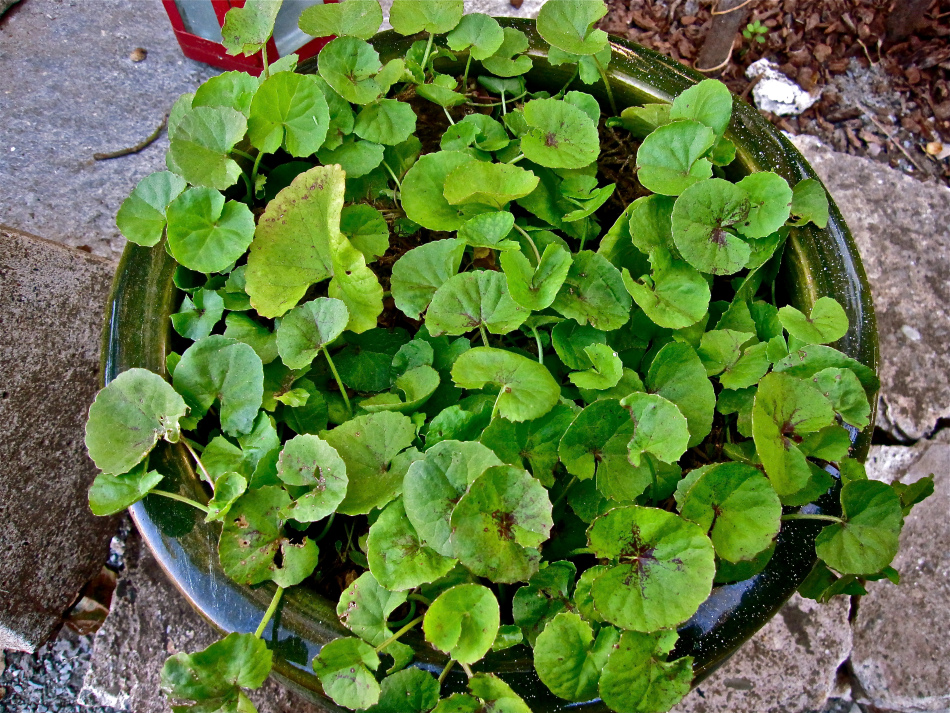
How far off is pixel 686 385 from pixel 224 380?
472 millimetres

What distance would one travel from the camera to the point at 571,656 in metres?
0.62

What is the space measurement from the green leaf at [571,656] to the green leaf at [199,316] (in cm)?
48

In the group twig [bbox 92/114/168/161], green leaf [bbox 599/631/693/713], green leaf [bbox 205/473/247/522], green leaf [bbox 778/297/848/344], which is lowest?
twig [bbox 92/114/168/161]

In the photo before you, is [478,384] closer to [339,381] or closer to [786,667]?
[339,381]

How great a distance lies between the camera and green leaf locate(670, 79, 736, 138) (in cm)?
83

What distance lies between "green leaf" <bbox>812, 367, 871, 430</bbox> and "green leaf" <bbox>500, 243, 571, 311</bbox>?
279 millimetres

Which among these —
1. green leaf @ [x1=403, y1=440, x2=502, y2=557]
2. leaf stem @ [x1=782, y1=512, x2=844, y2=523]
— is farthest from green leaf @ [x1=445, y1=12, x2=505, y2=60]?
leaf stem @ [x1=782, y1=512, x2=844, y2=523]

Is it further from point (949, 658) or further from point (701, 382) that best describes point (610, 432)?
point (949, 658)

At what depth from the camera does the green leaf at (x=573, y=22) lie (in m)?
0.87

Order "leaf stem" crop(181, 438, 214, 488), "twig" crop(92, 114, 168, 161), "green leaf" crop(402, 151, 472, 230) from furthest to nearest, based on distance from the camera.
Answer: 1. "twig" crop(92, 114, 168, 161)
2. "green leaf" crop(402, 151, 472, 230)
3. "leaf stem" crop(181, 438, 214, 488)

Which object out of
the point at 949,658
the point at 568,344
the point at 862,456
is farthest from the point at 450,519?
the point at 949,658

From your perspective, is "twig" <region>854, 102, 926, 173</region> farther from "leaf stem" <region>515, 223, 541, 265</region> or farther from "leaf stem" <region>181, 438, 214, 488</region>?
"leaf stem" <region>181, 438, 214, 488</region>

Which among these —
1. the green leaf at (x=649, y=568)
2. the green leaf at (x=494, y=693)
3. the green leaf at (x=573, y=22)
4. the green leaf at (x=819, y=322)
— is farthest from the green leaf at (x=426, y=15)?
the green leaf at (x=494, y=693)

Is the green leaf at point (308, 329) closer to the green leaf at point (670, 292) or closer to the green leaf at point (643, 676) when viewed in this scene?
the green leaf at point (670, 292)
